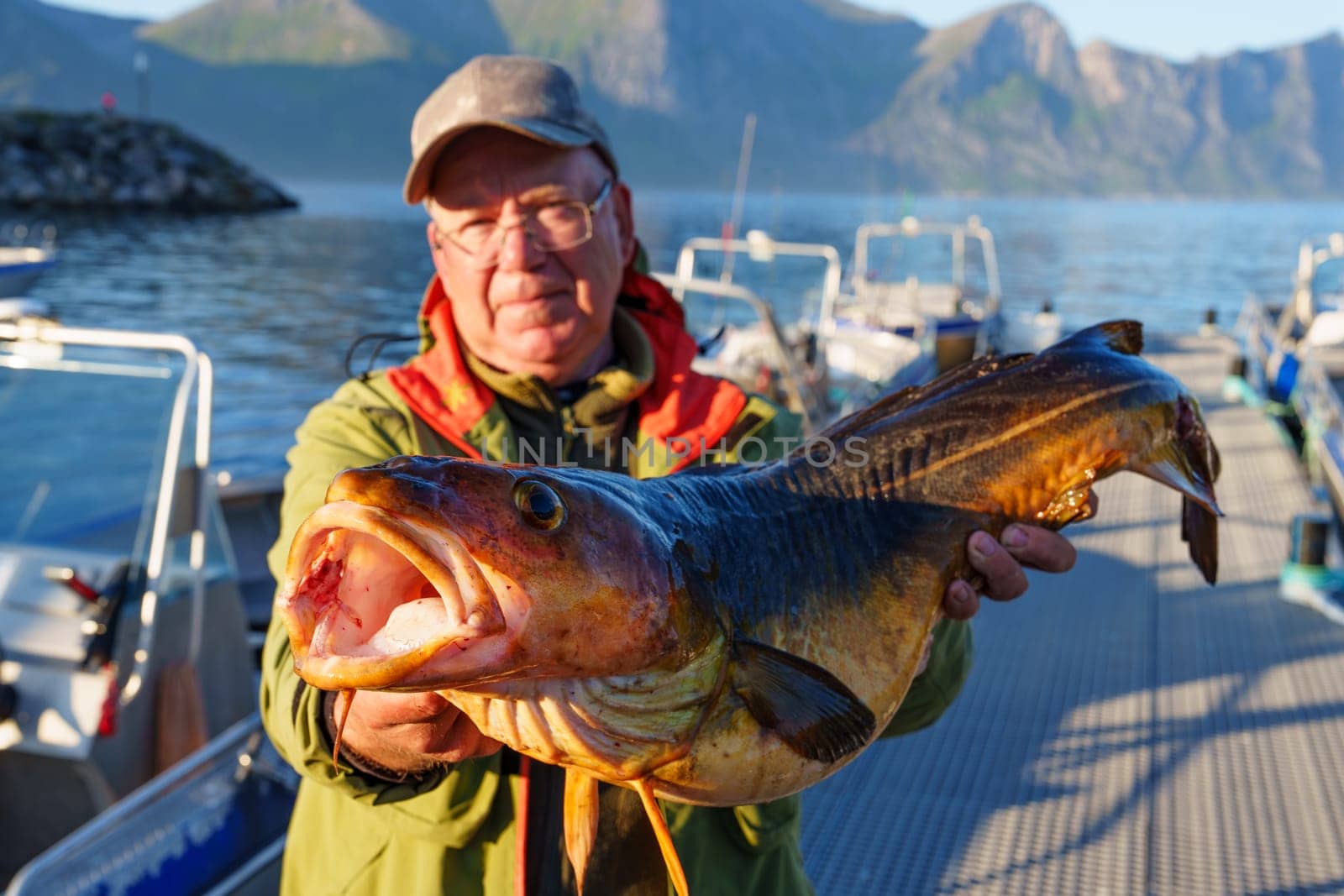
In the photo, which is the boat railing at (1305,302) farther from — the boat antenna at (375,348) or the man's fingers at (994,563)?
the boat antenna at (375,348)

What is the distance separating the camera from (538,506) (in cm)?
149

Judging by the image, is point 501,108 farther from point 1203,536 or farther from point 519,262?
point 1203,536

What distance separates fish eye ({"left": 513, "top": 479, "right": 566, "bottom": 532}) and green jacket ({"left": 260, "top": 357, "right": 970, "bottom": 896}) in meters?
0.85

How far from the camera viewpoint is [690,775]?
1.79 metres

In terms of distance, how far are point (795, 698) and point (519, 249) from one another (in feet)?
4.99

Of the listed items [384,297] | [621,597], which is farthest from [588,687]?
[384,297]

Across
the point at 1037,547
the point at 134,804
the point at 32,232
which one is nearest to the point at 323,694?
the point at 1037,547

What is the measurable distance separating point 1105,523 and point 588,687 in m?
7.65

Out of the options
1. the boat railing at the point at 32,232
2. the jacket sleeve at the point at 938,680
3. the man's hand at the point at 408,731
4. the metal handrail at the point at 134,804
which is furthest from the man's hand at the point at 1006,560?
the boat railing at the point at 32,232

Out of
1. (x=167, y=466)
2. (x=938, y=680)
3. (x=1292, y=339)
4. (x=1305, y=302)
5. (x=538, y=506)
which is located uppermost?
(x=538, y=506)

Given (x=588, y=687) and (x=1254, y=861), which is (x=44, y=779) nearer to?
(x=588, y=687)

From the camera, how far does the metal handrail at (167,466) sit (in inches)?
176

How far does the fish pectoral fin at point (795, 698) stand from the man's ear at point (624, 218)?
1624 mm

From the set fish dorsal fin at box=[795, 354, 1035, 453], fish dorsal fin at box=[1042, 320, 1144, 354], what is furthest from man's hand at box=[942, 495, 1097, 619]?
fish dorsal fin at box=[1042, 320, 1144, 354]
